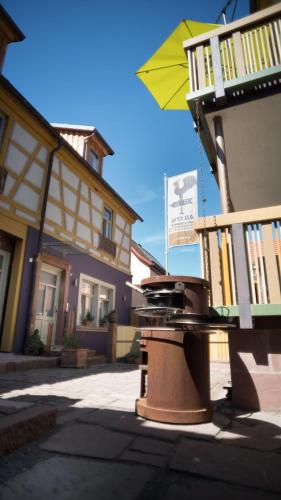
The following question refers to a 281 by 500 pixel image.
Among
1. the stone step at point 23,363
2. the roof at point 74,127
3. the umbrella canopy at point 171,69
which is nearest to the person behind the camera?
the stone step at point 23,363

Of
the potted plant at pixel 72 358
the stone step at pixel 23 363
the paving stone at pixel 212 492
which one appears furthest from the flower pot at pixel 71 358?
the paving stone at pixel 212 492

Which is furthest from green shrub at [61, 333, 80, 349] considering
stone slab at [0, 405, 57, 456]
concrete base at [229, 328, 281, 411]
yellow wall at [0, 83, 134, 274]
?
stone slab at [0, 405, 57, 456]

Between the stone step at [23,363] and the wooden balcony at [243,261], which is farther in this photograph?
the stone step at [23,363]

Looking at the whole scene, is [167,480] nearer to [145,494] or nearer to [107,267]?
[145,494]

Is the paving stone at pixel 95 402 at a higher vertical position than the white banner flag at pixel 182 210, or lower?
lower

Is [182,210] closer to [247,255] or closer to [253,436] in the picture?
[247,255]

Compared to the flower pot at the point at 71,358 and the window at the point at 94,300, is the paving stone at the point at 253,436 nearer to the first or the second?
the flower pot at the point at 71,358

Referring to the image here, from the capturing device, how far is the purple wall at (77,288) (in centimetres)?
768

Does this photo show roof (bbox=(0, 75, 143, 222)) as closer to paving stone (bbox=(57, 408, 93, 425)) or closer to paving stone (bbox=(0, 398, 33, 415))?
paving stone (bbox=(0, 398, 33, 415))

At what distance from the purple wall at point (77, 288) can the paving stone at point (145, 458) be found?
627 centimetres

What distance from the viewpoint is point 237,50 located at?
4668 mm

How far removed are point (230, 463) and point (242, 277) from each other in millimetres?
1852

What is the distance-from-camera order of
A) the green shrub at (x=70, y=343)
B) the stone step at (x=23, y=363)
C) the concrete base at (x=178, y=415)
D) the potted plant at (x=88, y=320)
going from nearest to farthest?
the concrete base at (x=178, y=415) → the stone step at (x=23, y=363) → the green shrub at (x=70, y=343) → the potted plant at (x=88, y=320)

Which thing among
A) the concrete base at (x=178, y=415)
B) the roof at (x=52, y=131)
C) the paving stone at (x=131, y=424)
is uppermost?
the roof at (x=52, y=131)
